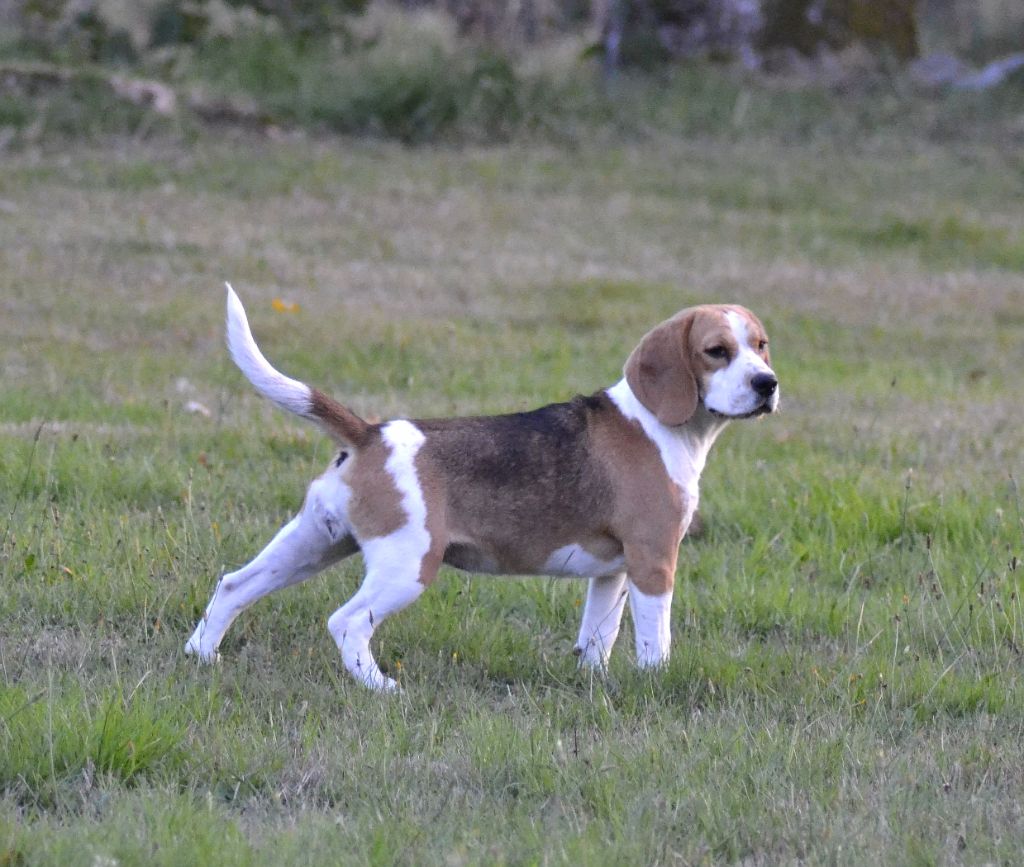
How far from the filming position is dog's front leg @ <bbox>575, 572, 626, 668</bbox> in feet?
17.4

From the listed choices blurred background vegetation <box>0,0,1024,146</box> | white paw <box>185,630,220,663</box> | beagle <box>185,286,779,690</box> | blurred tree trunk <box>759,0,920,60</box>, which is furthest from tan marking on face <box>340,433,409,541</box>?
blurred tree trunk <box>759,0,920,60</box>

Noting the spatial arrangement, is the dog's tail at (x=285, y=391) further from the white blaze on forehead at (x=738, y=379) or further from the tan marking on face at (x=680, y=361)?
the white blaze on forehead at (x=738, y=379)

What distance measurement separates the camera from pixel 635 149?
16.4 m

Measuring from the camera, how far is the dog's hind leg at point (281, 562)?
195 inches

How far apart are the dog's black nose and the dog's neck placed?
24 cm

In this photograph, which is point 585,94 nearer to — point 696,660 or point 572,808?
point 696,660

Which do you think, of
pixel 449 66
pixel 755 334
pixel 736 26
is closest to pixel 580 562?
pixel 755 334

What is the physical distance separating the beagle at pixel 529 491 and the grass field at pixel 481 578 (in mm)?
264

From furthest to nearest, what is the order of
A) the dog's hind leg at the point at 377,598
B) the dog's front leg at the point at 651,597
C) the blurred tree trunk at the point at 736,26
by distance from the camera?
the blurred tree trunk at the point at 736,26, the dog's front leg at the point at 651,597, the dog's hind leg at the point at 377,598

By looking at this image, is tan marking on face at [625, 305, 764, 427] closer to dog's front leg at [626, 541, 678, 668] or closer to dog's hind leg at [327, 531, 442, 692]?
dog's front leg at [626, 541, 678, 668]

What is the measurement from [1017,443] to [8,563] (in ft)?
17.4

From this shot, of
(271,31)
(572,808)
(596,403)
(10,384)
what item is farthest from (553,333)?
(271,31)

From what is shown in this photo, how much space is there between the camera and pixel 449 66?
1630cm

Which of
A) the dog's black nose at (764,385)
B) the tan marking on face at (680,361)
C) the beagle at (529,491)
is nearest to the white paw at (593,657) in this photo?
the beagle at (529,491)
